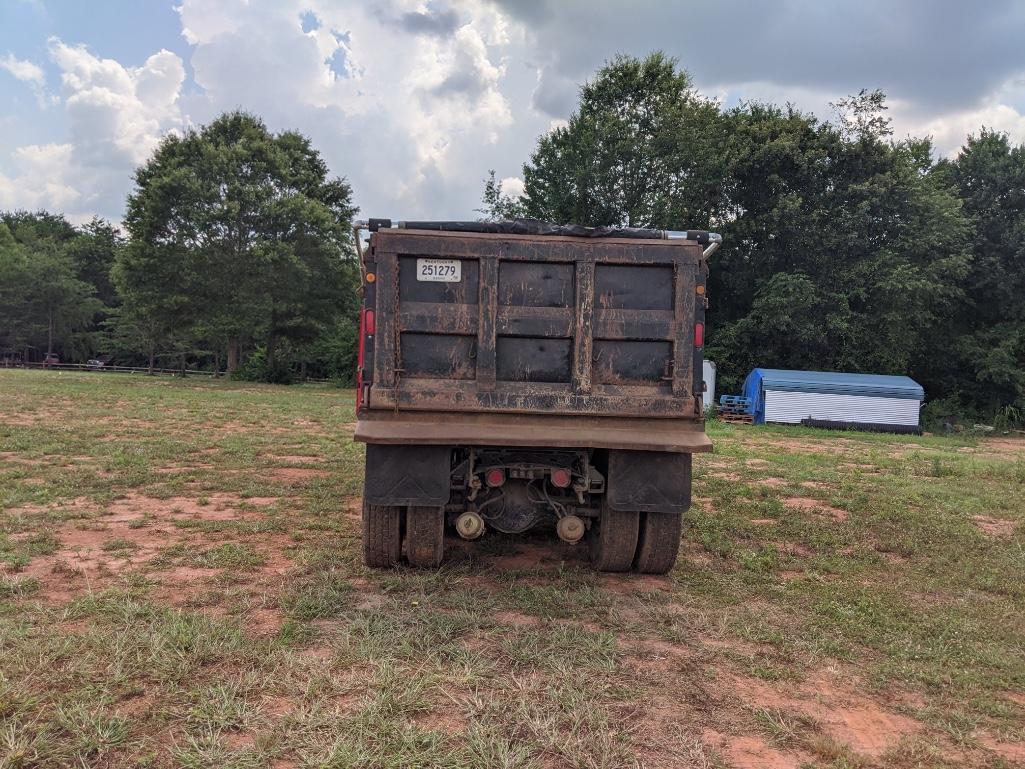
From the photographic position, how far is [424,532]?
472cm

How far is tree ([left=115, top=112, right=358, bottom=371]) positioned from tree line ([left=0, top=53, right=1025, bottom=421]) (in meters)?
0.08

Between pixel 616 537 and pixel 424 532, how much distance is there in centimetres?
137

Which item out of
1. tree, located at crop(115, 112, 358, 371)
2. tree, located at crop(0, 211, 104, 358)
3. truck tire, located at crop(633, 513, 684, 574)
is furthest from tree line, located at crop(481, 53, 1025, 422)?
tree, located at crop(0, 211, 104, 358)

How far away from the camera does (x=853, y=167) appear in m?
23.8

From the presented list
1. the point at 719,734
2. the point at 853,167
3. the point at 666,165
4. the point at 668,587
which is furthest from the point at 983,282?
the point at 719,734

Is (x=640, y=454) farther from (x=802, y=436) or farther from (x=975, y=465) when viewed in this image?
(x=802, y=436)

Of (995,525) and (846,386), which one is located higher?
(846,386)

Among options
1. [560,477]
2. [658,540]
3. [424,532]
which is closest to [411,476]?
[424,532]

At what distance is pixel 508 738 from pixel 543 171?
30.4m

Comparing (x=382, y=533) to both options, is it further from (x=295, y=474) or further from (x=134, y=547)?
(x=295, y=474)

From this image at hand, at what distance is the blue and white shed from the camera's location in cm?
2028

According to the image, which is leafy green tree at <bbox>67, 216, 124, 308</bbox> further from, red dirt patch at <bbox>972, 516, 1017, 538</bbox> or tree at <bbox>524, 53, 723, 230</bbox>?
red dirt patch at <bbox>972, 516, 1017, 538</bbox>

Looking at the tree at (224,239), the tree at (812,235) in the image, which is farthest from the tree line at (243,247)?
the tree at (812,235)

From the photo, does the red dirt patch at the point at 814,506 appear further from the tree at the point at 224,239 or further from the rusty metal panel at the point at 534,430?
the tree at the point at 224,239
